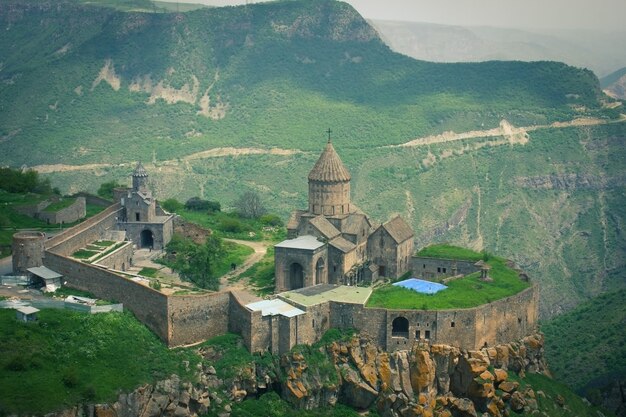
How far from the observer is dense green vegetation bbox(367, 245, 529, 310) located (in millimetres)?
56625

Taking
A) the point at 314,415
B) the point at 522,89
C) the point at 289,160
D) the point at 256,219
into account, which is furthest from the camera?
the point at 522,89

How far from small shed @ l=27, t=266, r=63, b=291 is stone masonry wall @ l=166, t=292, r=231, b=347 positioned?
7.65 m

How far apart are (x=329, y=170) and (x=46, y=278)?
726 inches

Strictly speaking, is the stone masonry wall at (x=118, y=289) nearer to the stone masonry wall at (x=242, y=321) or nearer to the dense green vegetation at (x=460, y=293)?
the stone masonry wall at (x=242, y=321)

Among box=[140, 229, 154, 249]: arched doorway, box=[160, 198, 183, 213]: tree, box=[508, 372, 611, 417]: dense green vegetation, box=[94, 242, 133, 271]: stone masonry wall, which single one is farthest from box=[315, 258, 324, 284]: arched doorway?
box=[160, 198, 183, 213]: tree

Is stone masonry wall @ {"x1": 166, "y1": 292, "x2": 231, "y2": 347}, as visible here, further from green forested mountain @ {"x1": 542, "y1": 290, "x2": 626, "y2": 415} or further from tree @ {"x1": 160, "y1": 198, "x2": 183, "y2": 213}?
tree @ {"x1": 160, "y1": 198, "x2": 183, "y2": 213}

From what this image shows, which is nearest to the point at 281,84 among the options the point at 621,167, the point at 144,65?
the point at 144,65

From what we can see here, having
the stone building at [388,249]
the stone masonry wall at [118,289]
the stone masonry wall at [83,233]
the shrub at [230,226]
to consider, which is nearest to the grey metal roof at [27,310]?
the stone masonry wall at [118,289]

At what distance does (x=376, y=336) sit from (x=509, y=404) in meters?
7.83

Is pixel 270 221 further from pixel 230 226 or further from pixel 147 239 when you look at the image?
pixel 147 239

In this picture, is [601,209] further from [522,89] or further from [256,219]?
[256,219]

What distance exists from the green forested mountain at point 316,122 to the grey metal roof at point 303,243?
35.5 m

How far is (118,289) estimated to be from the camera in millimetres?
55250

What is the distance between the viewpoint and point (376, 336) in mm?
55938
